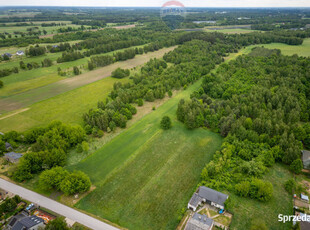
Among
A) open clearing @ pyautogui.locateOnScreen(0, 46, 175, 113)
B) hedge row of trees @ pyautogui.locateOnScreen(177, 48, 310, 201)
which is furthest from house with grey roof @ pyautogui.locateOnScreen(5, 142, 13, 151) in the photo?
hedge row of trees @ pyautogui.locateOnScreen(177, 48, 310, 201)

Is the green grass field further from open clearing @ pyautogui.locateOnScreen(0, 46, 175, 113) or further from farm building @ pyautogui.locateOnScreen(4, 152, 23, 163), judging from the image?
farm building @ pyautogui.locateOnScreen(4, 152, 23, 163)

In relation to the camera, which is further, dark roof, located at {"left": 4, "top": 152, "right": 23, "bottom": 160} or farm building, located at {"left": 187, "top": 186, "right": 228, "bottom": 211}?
dark roof, located at {"left": 4, "top": 152, "right": 23, "bottom": 160}

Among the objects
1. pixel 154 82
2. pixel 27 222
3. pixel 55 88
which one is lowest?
pixel 27 222

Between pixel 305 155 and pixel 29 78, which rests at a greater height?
pixel 29 78

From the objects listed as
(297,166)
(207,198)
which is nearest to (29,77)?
(207,198)

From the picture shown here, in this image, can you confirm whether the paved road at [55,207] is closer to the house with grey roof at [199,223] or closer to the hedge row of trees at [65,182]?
the hedge row of trees at [65,182]

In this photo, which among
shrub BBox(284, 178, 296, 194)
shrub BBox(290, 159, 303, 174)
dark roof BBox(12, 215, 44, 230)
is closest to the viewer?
dark roof BBox(12, 215, 44, 230)

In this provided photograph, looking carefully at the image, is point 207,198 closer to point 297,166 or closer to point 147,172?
point 147,172
